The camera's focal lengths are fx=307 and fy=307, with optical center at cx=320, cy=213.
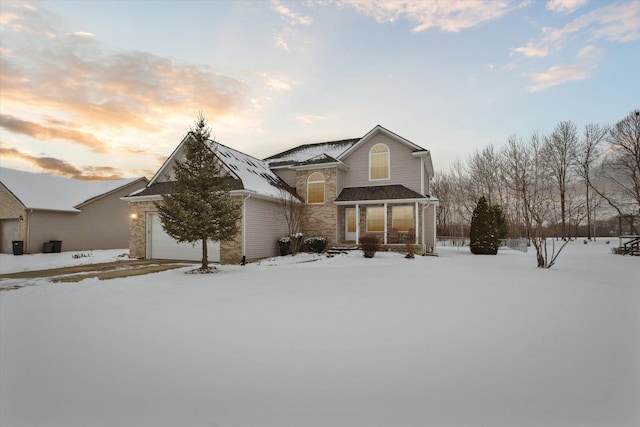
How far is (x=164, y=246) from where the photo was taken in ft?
53.5

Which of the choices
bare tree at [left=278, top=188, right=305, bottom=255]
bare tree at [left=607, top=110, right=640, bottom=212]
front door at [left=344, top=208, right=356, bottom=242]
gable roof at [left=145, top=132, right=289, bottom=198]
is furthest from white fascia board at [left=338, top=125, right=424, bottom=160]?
bare tree at [left=607, top=110, right=640, bottom=212]

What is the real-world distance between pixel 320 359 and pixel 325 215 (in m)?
15.4

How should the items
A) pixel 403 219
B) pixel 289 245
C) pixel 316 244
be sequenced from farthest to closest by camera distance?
pixel 403 219
pixel 316 244
pixel 289 245

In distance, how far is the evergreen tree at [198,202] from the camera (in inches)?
447

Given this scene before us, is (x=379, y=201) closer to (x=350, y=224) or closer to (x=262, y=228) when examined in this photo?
(x=350, y=224)

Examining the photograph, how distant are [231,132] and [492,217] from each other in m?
19.0

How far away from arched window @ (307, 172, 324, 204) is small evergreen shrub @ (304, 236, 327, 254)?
107 inches

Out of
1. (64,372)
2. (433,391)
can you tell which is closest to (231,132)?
(64,372)

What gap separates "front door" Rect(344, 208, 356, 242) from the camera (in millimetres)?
19391

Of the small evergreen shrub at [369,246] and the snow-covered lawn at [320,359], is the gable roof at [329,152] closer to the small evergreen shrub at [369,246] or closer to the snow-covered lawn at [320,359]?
the small evergreen shrub at [369,246]

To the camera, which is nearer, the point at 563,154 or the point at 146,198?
the point at 146,198

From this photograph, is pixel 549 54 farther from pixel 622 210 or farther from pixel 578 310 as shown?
pixel 622 210

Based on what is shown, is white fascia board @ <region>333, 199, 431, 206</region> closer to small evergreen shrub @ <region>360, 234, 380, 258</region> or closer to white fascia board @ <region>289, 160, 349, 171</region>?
white fascia board @ <region>289, 160, 349, 171</region>

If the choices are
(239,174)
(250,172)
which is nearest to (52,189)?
(250,172)
